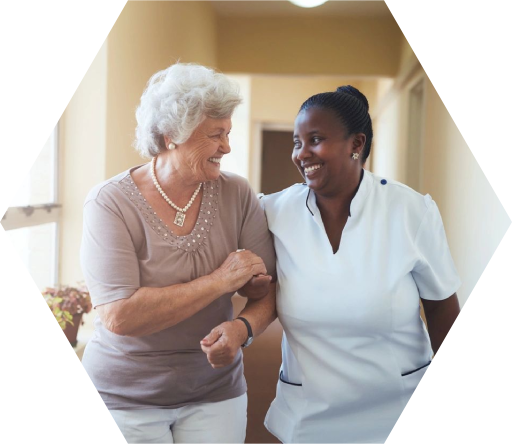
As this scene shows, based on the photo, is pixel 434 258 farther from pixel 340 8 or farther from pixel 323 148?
pixel 340 8

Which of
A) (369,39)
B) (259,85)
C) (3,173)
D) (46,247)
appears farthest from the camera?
(259,85)

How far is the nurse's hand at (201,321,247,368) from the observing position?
817mm

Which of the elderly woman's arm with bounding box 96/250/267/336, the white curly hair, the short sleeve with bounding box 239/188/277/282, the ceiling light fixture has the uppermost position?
the ceiling light fixture

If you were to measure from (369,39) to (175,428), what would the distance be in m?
0.89

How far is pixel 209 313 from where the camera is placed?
895 millimetres

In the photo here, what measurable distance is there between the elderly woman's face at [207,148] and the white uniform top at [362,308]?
16 centimetres

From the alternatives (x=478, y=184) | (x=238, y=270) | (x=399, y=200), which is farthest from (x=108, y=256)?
(x=478, y=184)

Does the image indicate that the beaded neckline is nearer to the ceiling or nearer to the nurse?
the nurse

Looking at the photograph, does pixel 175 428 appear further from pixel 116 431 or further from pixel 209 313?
pixel 209 313

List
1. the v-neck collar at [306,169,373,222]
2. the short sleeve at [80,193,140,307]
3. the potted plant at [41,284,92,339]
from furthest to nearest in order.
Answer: the potted plant at [41,284,92,339] < the v-neck collar at [306,169,373,222] < the short sleeve at [80,193,140,307]

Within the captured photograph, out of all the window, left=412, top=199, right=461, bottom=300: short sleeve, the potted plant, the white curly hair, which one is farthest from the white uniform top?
the potted plant

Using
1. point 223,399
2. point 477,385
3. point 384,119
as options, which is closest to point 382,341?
point 477,385

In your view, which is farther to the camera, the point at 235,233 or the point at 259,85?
the point at 259,85

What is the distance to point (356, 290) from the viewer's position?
0.88m
